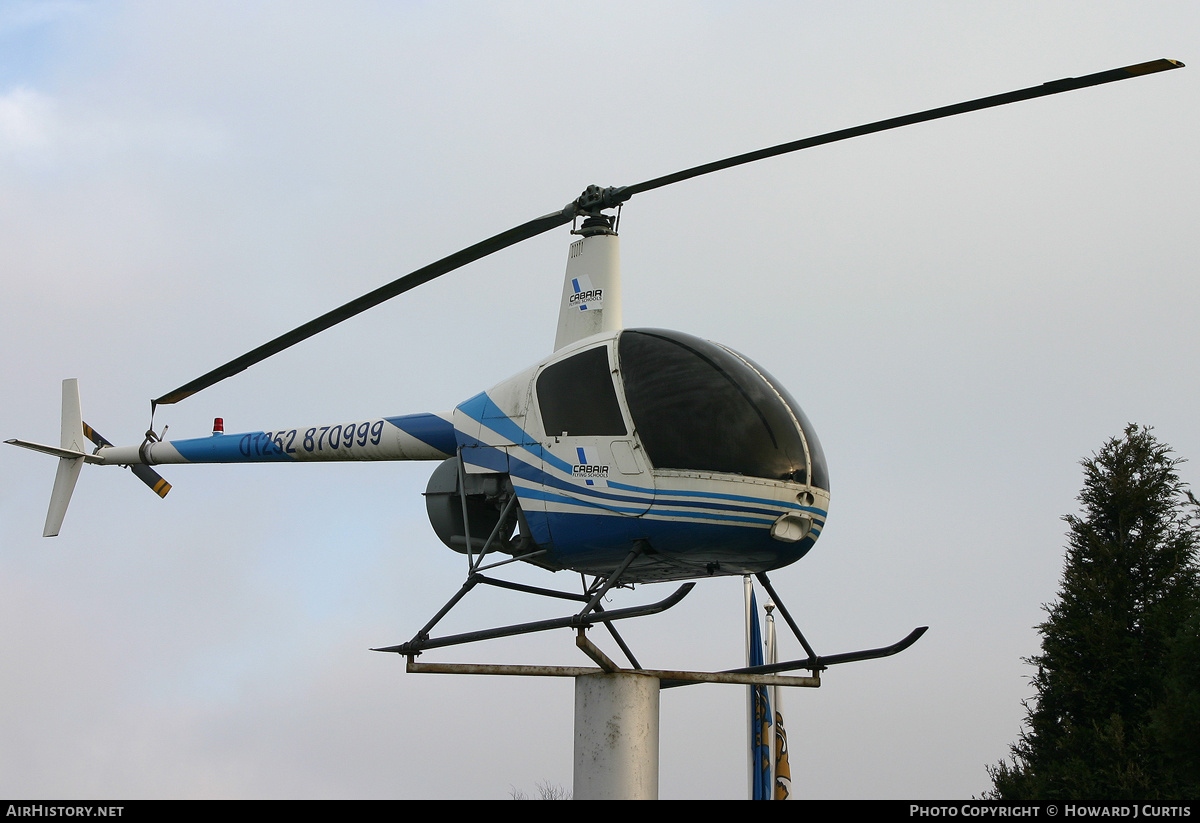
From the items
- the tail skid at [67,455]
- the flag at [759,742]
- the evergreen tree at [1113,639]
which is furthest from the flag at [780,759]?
the tail skid at [67,455]

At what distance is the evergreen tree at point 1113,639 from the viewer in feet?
66.7

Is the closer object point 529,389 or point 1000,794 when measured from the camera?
point 529,389

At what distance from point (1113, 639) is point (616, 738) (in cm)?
1386

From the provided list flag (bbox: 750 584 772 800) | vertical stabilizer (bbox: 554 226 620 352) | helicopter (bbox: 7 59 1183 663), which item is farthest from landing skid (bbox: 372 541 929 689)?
flag (bbox: 750 584 772 800)

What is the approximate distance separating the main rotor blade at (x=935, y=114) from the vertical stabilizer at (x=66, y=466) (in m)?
10.9

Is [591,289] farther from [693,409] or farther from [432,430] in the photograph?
[693,409]

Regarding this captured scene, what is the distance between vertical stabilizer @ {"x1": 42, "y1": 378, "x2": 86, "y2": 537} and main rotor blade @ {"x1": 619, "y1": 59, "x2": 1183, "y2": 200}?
35.7 ft

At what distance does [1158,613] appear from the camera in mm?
20734

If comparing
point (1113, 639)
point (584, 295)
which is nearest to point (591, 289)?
point (584, 295)

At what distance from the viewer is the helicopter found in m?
10.6

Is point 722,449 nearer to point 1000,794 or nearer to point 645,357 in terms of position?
point 645,357

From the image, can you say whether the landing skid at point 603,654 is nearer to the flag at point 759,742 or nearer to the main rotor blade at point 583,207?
the main rotor blade at point 583,207
